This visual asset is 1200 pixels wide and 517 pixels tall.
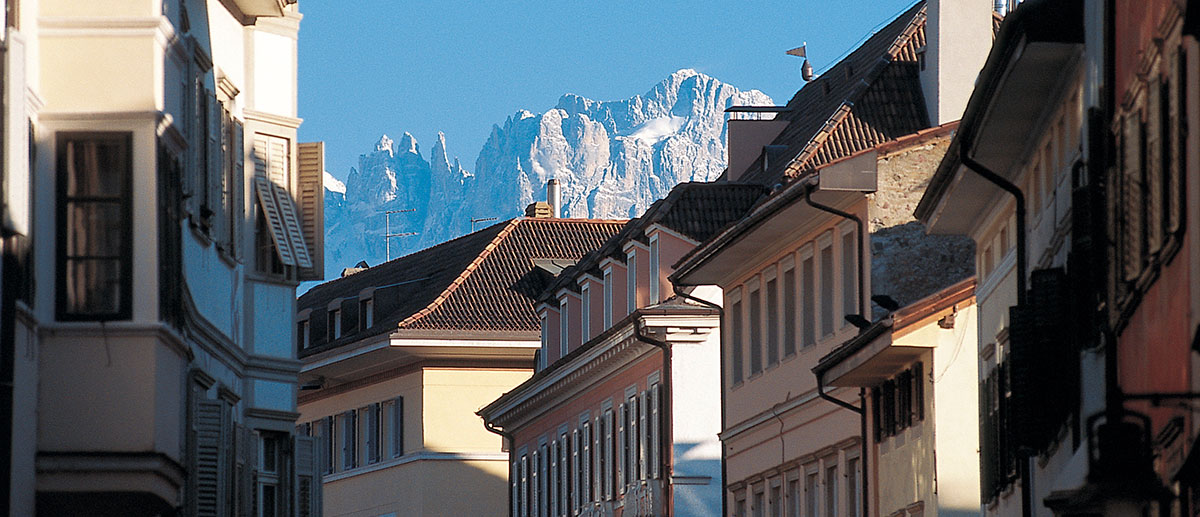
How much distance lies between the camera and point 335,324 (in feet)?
245

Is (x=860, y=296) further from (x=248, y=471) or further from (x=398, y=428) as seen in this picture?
(x=398, y=428)

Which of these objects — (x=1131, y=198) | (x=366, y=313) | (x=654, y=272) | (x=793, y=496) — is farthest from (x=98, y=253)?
(x=366, y=313)

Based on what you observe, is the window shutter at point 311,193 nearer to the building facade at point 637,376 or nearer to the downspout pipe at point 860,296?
the downspout pipe at point 860,296

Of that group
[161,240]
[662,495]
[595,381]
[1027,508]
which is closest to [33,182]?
[161,240]

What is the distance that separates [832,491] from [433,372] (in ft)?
108

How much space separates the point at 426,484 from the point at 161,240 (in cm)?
4841

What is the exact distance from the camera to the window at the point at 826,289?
37.0m

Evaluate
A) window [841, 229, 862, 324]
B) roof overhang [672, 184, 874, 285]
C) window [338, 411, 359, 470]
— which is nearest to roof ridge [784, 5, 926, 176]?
roof overhang [672, 184, 874, 285]

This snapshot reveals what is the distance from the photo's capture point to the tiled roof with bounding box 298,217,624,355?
6881 centimetres

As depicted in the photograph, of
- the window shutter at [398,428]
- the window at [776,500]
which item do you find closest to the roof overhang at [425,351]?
the window shutter at [398,428]

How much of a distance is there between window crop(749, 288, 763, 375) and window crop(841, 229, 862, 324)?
5065 millimetres

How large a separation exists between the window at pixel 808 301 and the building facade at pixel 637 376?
516cm

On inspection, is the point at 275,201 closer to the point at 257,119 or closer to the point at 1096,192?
the point at 257,119

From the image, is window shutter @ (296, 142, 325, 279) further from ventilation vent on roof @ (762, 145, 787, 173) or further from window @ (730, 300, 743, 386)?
ventilation vent on roof @ (762, 145, 787, 173)
